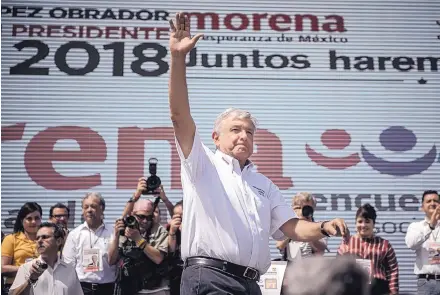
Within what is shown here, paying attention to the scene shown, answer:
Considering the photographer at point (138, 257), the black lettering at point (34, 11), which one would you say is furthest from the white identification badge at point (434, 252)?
the black lettering at point (34, 11)

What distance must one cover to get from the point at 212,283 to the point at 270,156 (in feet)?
17.3

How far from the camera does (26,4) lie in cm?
779

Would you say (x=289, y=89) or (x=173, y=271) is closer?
(x=173, y=271)

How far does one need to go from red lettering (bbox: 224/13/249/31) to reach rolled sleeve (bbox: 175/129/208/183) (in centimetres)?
564

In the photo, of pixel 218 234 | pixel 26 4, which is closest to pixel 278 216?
pixel 218 234

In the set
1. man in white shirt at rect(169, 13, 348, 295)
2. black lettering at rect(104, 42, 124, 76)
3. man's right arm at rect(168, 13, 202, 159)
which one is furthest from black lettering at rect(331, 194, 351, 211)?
man's right arm at rect(168, 13, 202, 159)

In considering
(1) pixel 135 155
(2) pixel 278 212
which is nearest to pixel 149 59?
(1) pixel 135 155

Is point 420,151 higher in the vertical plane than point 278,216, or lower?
higher

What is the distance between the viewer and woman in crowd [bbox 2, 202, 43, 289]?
16.0ft

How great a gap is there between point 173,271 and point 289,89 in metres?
3.81

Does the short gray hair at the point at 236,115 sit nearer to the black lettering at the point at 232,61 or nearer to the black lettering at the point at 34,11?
the black lettering at the point at 232,61

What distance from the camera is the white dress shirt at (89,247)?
16.8 ft

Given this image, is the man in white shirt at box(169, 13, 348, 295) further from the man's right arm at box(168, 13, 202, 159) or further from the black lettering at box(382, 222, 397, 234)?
the black lettering at box(382, 222, 397, 234)

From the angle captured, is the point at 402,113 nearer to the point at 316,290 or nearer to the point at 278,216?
the point at 278,216
